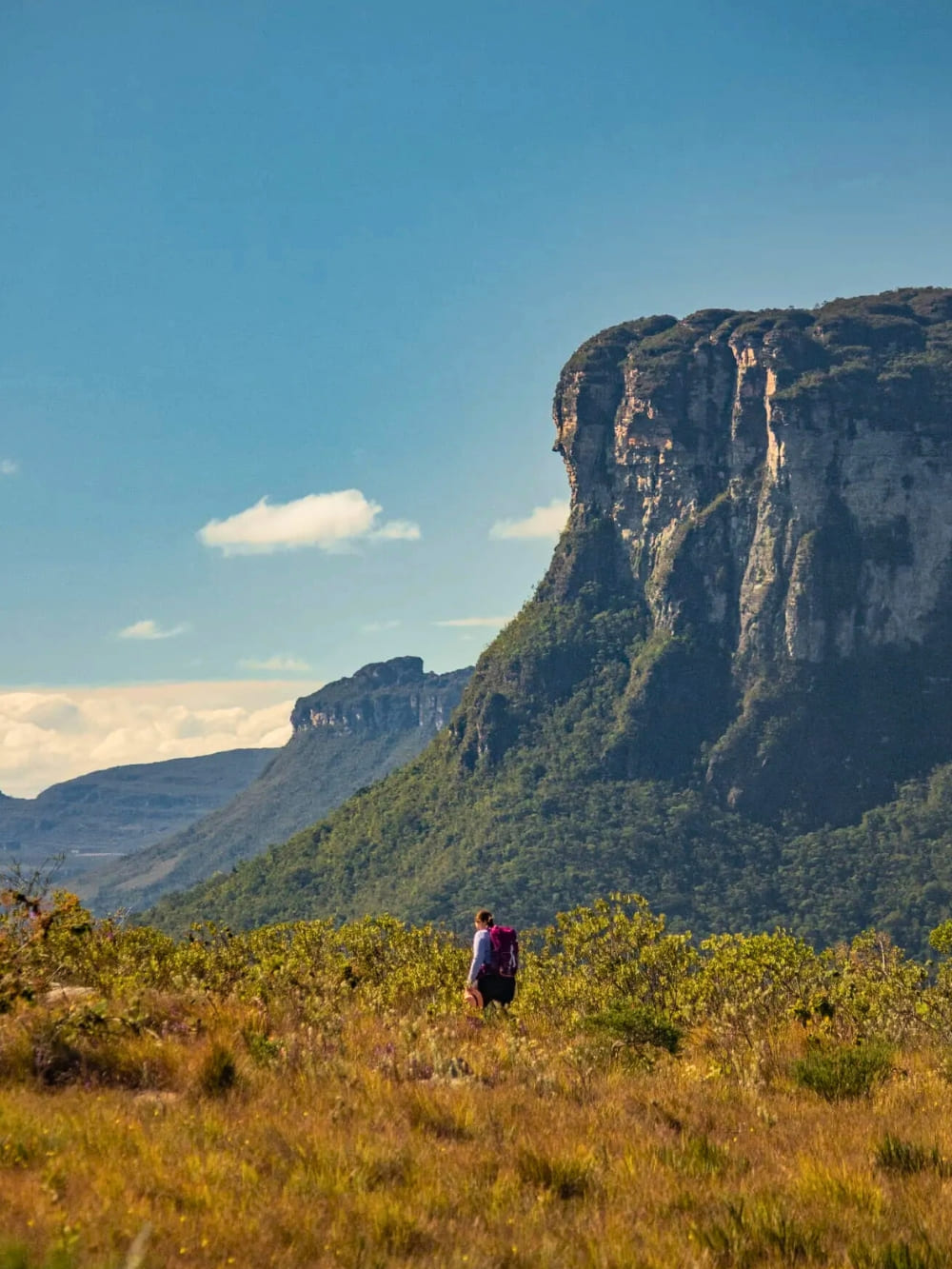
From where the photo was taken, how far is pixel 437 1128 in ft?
30.7

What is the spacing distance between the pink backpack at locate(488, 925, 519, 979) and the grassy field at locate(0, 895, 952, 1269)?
81cm

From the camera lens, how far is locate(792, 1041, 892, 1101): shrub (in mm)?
11383

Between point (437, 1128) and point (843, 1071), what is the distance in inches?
187

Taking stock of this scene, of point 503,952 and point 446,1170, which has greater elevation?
point 446,1170

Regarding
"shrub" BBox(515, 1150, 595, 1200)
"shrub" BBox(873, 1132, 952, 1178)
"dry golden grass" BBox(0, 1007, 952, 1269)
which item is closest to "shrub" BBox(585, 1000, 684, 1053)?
"dry golden grass" BBox(0, 1007, 952, 1269)

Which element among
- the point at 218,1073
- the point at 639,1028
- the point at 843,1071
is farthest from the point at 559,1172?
the point at 639,1028

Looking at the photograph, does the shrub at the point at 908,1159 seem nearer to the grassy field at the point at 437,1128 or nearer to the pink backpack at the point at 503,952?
the grassy field at the point at 437,1128

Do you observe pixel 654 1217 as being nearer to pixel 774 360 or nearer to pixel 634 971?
pixel 634 971

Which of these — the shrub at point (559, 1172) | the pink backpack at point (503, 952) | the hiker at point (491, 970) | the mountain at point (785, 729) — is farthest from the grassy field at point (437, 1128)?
the mountain at point (785, 729)

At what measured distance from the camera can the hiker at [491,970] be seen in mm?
16625

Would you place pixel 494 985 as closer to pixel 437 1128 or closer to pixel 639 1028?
pixel 639 1028

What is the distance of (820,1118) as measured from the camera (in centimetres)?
1019

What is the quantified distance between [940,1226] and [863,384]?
204213 millimetres

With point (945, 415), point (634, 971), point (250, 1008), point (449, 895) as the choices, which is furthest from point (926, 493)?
point (250, 1008)
